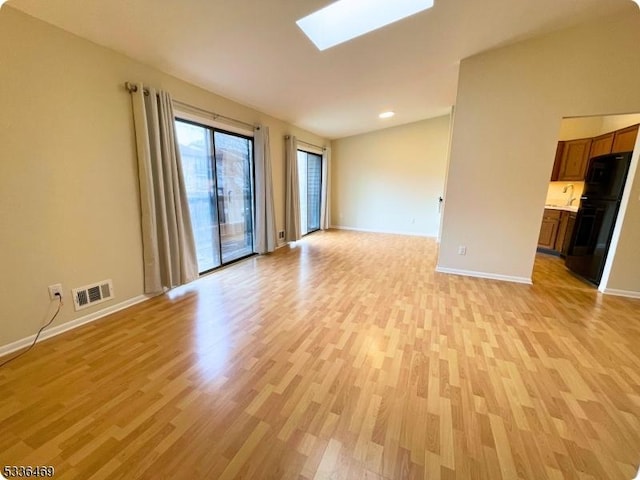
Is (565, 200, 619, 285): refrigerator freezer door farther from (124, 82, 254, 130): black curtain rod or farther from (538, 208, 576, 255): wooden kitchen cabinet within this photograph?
(124, 82, 254, 130): black curtain rod

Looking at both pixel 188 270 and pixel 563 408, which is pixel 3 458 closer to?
pixel 188 270

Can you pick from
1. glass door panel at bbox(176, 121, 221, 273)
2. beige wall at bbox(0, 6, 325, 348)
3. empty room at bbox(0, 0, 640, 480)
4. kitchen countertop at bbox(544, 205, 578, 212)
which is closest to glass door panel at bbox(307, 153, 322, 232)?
empty room at bbox(0, 0, 640, 480)

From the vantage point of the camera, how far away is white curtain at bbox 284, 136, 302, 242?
479cm

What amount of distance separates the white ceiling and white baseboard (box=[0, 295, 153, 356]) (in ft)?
7.24

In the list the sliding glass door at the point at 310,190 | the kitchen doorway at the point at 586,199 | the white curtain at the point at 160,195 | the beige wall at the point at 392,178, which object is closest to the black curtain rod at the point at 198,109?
the white curtain at the point at 160,195

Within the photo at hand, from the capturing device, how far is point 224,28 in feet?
6.64

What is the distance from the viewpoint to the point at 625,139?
329 cm

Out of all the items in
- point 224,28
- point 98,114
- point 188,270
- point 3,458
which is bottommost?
point 3,458

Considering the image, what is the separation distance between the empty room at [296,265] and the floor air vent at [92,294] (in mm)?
19

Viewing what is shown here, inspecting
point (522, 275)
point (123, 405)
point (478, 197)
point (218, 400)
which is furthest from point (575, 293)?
point (123, 405)

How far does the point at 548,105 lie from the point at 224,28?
3.45m

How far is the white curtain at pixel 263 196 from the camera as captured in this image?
3.98m

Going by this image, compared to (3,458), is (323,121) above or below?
above

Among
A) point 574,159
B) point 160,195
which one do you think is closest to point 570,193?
point 574,159
